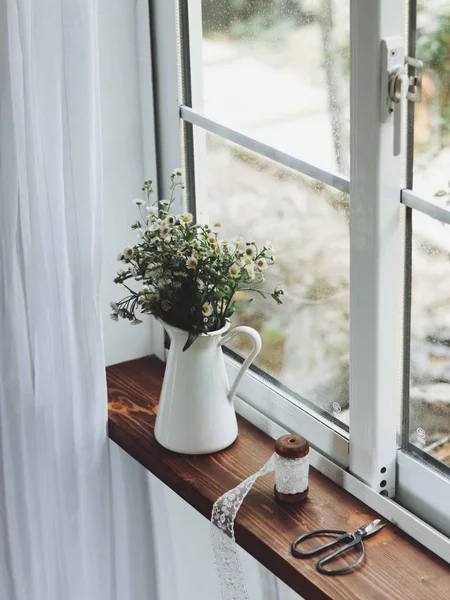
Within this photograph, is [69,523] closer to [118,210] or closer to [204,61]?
[118,210]

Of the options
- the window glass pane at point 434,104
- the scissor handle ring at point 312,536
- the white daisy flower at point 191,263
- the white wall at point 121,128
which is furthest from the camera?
the white wall at point 121,128

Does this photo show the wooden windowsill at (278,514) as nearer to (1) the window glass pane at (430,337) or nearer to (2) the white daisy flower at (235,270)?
(1) the window glass pane at (430,337)

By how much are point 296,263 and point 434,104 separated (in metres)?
0.39

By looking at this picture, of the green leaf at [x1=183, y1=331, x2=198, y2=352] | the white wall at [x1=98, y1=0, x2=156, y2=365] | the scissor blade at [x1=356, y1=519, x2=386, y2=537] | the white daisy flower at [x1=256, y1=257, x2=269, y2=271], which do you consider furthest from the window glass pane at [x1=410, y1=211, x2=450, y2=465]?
the white wall at [x1=98, y1=0, x2=156, y2=365]

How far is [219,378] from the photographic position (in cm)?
151

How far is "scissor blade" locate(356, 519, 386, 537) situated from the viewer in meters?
1.29

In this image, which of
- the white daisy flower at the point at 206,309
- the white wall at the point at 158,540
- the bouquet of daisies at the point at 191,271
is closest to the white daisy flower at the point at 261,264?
the bouquet of daisies at the point at 191,271

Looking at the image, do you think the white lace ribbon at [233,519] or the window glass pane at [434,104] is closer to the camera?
the window glass pane at [434,104]

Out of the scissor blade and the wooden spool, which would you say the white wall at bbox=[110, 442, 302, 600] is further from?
the scissor blade

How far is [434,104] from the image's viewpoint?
1172 millimetres

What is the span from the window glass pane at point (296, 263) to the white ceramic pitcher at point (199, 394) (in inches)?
3.5

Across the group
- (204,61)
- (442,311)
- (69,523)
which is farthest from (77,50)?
(69,523)

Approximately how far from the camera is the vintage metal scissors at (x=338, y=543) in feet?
4.06

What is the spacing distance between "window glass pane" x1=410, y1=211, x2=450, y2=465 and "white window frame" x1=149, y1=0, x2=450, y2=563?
0.02 m
